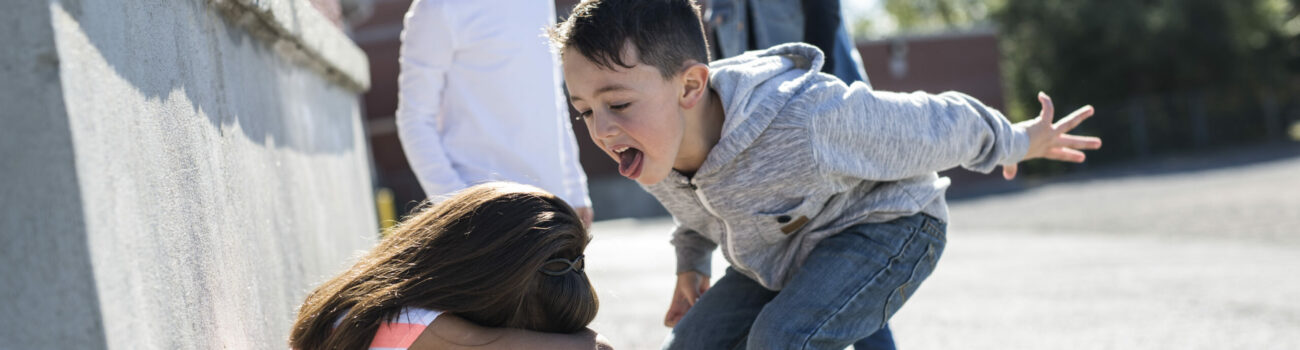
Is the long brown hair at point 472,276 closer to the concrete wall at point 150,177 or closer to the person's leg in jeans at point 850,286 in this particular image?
the concrete wall at point 150,177

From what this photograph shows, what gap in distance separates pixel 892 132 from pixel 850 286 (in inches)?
14.6

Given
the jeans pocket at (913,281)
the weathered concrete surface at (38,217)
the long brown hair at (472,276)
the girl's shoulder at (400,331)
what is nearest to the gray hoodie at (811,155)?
the jeans pocket at (913,281)

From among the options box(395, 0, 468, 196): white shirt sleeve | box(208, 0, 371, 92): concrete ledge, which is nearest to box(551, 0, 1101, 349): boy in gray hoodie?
box(395, 0, 468, 196): white shirt sleeve

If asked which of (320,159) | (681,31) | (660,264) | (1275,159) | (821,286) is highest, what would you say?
(681,31)

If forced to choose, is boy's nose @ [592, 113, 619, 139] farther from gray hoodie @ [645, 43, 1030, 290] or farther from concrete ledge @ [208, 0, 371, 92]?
concrete ledge @ [208, 0, 371, 92]

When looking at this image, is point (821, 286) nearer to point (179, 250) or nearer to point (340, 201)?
point (179, 250)

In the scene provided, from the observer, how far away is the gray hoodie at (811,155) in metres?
2.78

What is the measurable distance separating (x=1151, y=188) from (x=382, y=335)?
1710 centimetres

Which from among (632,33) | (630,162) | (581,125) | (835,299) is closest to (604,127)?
(630,162)

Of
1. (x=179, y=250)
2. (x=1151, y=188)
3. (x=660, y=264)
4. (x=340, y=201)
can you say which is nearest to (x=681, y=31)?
(x=179, y=250)

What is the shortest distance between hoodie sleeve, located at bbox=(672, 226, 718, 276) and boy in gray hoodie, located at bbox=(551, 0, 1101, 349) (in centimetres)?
31

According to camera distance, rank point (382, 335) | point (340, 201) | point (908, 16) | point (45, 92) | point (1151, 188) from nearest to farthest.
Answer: point (45, 92) → point (382, 335) → point (340, 201) → point (1151, 188) → point (908, 16)

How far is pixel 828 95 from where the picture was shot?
110 inches

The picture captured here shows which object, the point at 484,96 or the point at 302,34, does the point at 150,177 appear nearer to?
the point at 484,96
